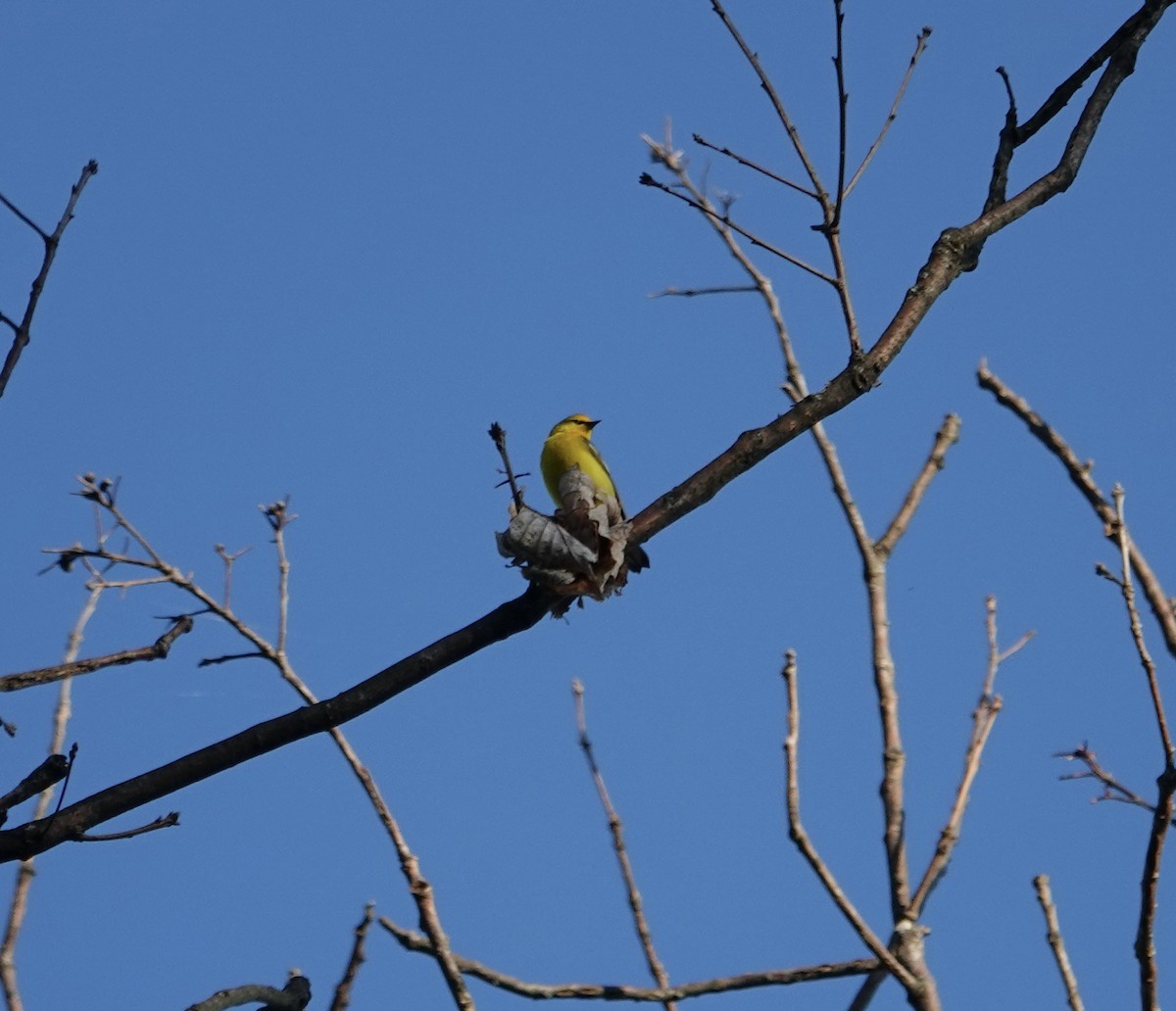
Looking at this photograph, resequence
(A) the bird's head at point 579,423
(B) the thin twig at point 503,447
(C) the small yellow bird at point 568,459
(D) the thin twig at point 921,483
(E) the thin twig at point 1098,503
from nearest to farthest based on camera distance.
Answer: (B) the thin twig at point 503,447 < (E) the thin twig at point 1098,503 < (D) the thin twig at point 921,483 < (C) the small yellow bird at point 568,459 < (A) the bird's head at point 579,423

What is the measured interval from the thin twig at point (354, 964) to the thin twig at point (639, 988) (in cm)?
20

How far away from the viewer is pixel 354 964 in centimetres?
278

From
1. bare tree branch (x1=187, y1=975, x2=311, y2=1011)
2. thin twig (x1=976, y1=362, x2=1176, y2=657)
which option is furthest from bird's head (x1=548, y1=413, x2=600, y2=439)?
bare tree branch (x1=187, y1=975, x2=311, y2=1011)

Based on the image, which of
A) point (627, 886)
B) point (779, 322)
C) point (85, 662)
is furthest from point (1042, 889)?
point (779, 322)

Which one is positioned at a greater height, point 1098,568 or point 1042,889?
point 1098,568

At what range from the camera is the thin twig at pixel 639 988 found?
10.1 ft

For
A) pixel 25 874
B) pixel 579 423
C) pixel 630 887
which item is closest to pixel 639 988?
pixel 630 887

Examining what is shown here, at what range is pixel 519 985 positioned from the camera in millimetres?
3213

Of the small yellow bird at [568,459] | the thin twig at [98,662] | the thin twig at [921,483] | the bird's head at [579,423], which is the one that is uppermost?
the bird's head at [579,423]

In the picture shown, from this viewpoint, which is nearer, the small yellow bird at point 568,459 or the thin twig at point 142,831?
the thin twig at point 142,831

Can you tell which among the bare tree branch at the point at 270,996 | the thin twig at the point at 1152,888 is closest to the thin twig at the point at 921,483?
the thin twig at the point at 1152,888

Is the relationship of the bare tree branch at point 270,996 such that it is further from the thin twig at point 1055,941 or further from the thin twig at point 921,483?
the thin twig at point 921,483

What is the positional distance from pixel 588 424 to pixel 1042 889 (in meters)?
5.12

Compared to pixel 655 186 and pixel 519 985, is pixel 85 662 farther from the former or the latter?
pixel 655 186
